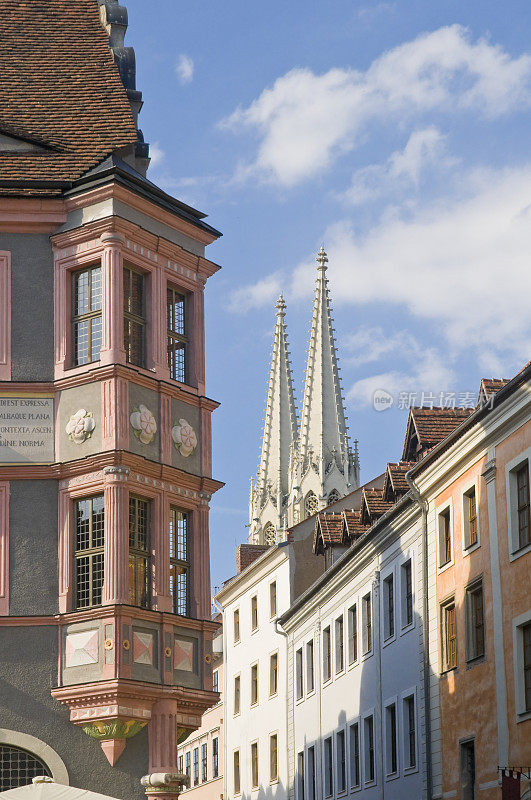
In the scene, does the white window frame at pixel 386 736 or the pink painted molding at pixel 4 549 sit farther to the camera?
the white window frame at pixel 386 736

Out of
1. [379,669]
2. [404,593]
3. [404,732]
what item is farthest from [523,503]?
[379,669]

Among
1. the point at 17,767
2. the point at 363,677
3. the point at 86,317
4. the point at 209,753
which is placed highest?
the point at 86,317

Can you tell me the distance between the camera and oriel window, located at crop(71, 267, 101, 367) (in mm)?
27188

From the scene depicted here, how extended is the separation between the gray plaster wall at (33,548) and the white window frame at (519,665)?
399 inches

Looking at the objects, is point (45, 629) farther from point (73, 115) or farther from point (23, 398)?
point (73, 115)

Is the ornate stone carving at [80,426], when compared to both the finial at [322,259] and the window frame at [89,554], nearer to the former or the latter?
the window frame at [89,554]

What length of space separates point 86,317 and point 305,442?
95.7 m

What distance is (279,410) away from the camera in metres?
131

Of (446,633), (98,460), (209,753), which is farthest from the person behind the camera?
(209,753)

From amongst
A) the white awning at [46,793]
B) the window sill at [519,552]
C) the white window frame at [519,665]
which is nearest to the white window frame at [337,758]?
the white window frame at [519,665]

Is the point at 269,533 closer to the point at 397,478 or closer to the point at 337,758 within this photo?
the point at 337,758

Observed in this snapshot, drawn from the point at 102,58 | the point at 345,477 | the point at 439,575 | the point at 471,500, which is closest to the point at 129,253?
the point at 102,58

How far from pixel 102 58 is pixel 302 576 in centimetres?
3355

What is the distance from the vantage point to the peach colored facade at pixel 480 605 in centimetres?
3158
